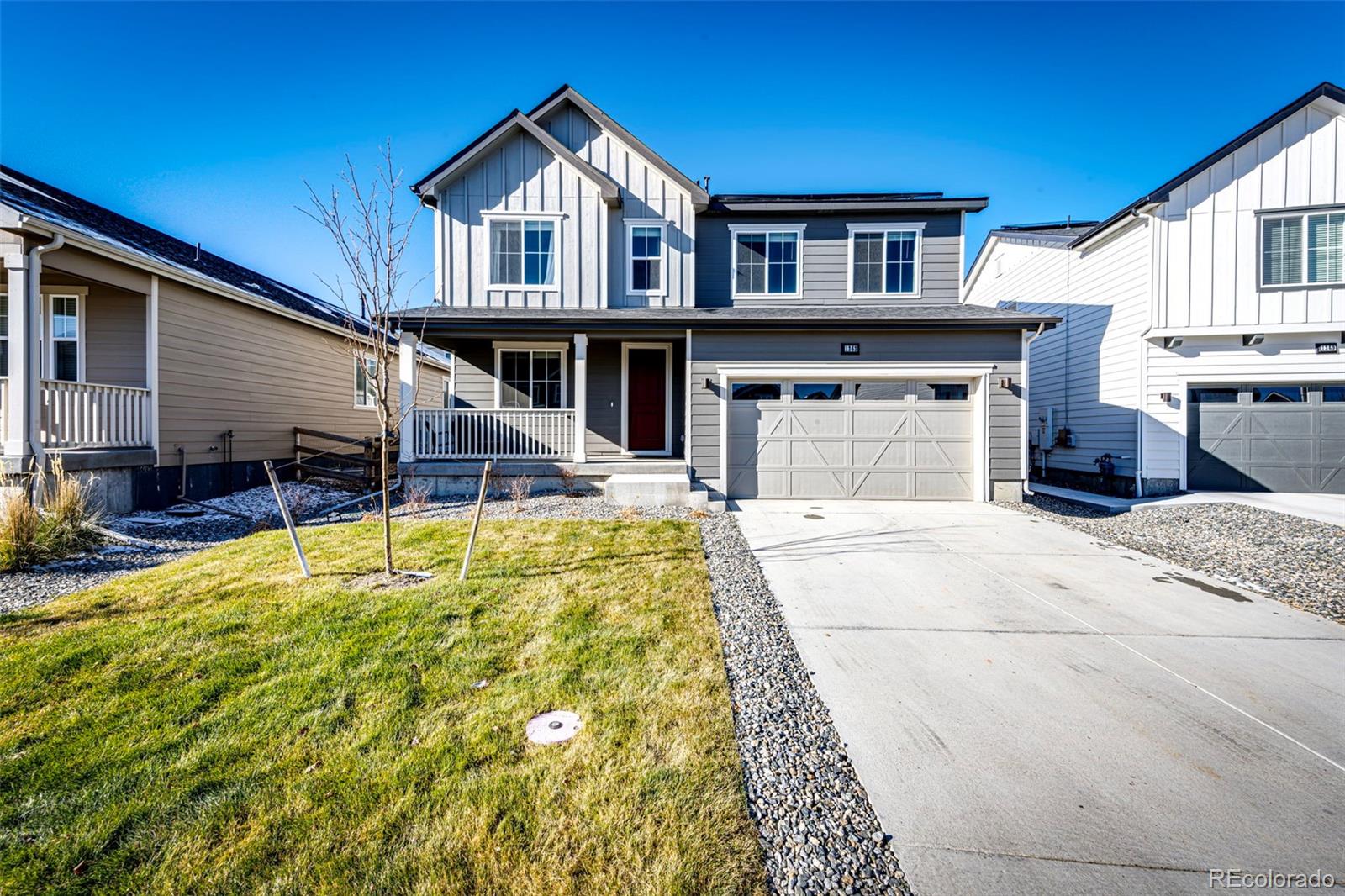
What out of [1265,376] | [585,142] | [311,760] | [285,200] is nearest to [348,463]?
[285,200]

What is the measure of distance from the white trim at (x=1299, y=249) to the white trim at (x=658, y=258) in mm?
11500

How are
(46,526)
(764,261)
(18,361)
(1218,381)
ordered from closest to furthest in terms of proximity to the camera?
1. (46,526)
2. (18,361)
3. (1218,381)
4. (764,261)

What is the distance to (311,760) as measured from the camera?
2355 mm

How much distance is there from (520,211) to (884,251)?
7770mm

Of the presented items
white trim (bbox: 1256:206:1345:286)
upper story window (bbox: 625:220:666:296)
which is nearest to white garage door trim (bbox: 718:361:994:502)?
upper story window (bbox: 625:220:666:296)

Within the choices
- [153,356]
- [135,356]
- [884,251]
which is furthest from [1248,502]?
[135,356]

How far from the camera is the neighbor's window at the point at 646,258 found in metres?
11.2

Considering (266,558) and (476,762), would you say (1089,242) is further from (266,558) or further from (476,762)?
(266,558)

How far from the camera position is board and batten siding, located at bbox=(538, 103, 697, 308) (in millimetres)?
11148

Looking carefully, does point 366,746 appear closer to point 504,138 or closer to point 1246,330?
point 504,138

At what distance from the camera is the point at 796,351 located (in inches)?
385

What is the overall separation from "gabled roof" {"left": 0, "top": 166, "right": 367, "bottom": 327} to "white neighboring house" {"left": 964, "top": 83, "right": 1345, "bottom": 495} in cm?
1411

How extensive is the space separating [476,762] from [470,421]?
8493 mm

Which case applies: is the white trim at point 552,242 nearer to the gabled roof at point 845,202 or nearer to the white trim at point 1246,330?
the gabled roof at point 845,202
